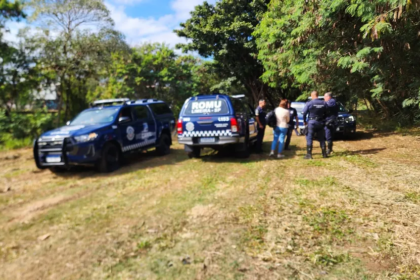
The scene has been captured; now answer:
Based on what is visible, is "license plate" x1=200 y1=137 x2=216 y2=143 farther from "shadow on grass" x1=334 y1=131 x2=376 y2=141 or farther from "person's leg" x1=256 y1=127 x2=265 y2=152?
"shadow on grass" x1=334 y1=131 x2=376 y2=141

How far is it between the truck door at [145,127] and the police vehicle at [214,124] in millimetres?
1223

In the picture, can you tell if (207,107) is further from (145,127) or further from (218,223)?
(218,223)

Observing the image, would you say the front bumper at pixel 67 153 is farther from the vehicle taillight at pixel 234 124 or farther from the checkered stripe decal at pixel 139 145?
the vehicle taillight at pixel 234 124

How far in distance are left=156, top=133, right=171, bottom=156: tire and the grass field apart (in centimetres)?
243

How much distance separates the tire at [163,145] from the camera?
923 centimetres

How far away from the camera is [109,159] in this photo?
7016mm

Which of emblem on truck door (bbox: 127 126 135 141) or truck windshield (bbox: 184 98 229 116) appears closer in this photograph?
truck windshield (bbox: 184 98 229 116)

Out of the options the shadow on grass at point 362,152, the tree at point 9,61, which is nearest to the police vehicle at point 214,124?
the shadow on grass at point 362,152

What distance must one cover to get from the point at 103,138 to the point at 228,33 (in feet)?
49.1

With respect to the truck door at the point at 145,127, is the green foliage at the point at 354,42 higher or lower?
higher

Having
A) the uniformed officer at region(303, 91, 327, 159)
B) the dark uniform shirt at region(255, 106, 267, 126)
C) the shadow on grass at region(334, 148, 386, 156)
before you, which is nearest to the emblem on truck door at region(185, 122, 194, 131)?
the dark uniform shirt at region(255, 106, 267, 126)

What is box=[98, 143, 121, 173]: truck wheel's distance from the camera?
678 centimetres

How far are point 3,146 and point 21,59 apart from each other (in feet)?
16.6

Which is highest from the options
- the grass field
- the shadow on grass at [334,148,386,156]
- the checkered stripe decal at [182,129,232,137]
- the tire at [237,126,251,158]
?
the checkered stripe decal at [182,129,232,137]
